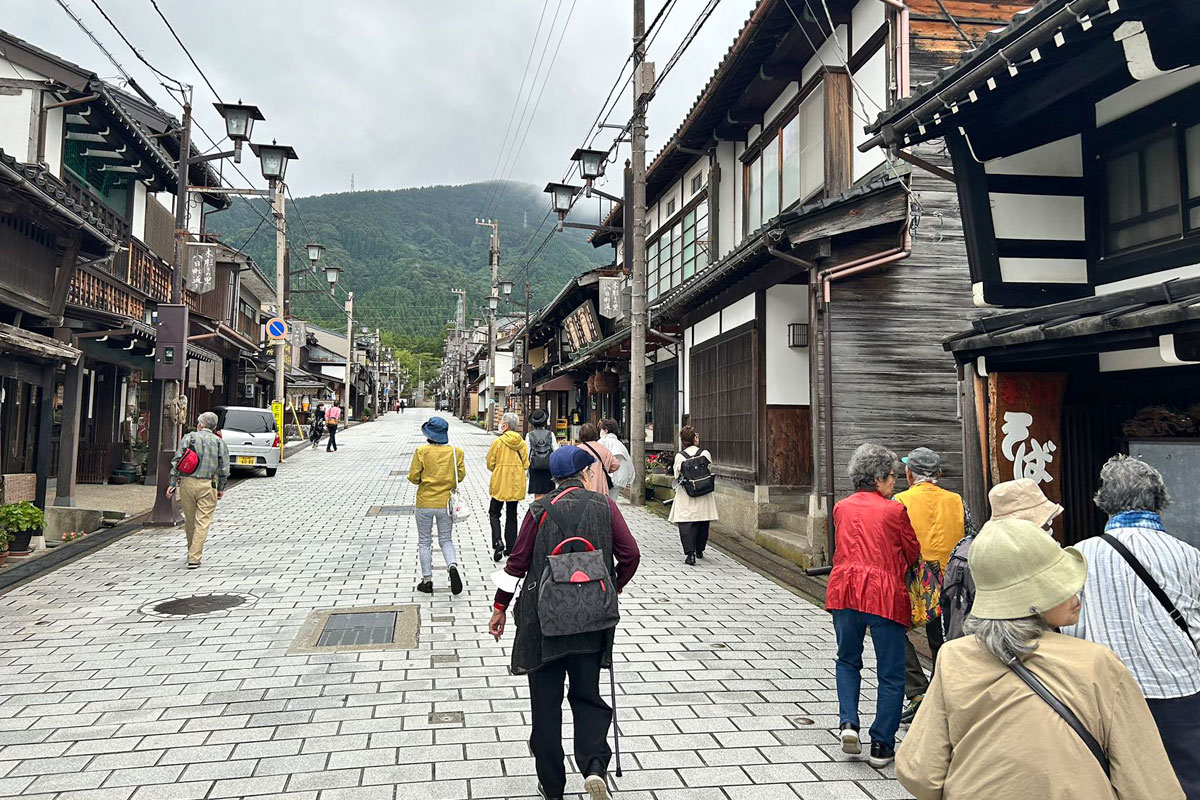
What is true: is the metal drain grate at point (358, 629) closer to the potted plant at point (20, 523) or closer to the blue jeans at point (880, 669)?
the blue jeans at point (880, 669)

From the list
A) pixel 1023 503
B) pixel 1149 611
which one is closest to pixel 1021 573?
pixel 1149 611

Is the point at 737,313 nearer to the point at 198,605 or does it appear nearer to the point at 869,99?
the point at 869,99

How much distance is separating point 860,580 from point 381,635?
428cm

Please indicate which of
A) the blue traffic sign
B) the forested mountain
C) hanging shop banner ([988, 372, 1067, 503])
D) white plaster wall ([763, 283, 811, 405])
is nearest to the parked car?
the blue traffic sign

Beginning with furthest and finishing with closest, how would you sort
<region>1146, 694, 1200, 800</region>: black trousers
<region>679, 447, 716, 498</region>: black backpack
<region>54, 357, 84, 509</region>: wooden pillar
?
<region>54, 357, 84, 509</region>: wooden pillar, <region>679, 447, 716, 498</region>: black backpack, <region>1146, 694, 1200, 800</region>: black trousers

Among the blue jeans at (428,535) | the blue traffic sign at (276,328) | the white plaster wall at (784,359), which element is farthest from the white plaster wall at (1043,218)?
the blue traffic sign at (276,328)

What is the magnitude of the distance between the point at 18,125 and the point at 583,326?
17.8 meters

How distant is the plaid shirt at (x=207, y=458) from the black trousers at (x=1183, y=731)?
31.3 ft

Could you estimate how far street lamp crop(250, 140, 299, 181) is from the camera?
1719 centimetres

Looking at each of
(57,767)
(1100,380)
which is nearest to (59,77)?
(57,767)

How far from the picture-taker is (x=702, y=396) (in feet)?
49.1

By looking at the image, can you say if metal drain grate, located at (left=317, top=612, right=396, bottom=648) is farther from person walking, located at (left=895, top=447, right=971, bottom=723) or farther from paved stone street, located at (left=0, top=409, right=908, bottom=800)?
person walking, located at (left=895, top=447, right=971, bottom=723)

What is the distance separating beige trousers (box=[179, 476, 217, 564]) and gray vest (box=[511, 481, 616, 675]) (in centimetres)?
710

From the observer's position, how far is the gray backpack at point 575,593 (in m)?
3.67
